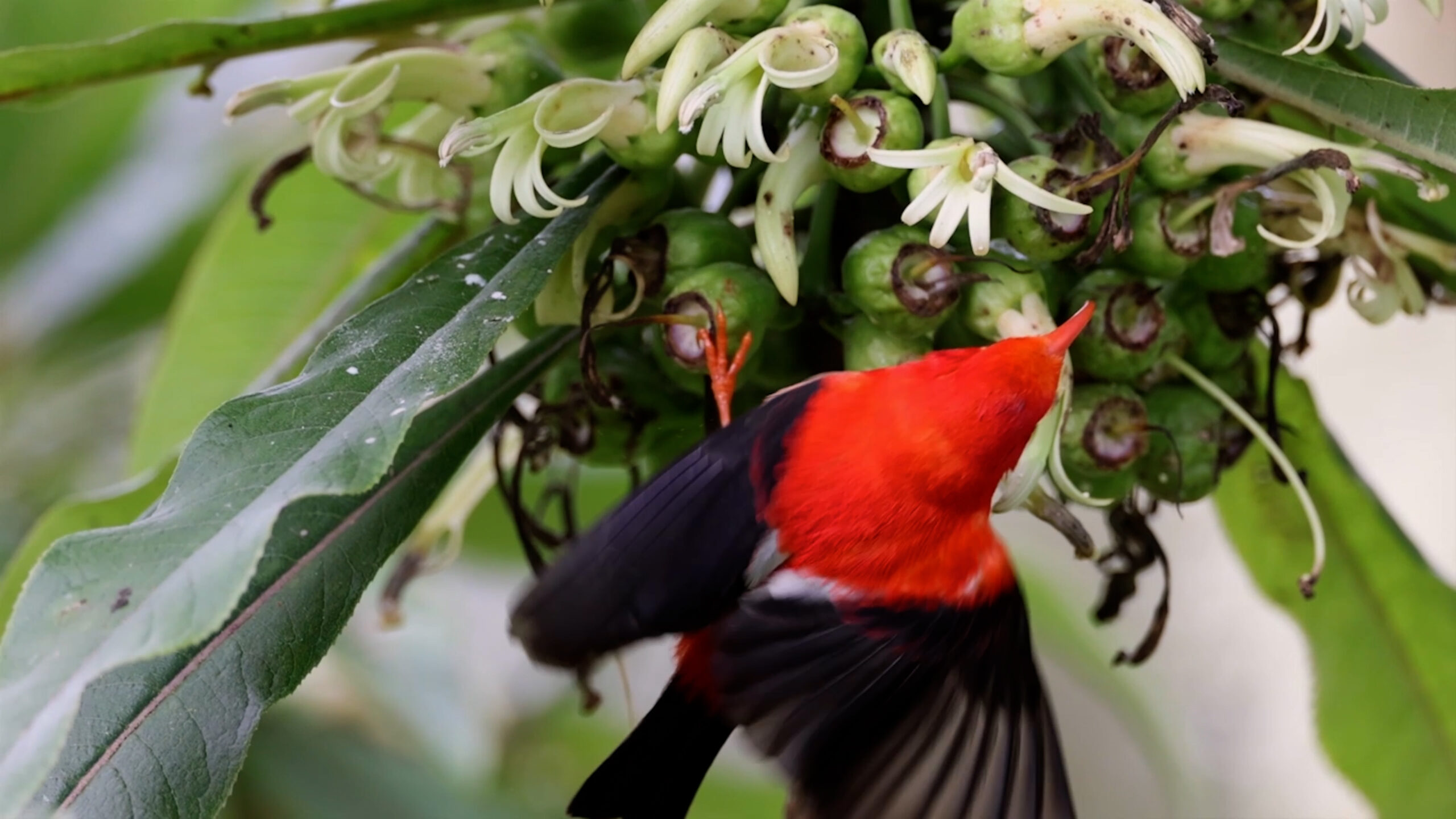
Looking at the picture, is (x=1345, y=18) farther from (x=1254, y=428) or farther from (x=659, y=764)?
(x=659, y=764)

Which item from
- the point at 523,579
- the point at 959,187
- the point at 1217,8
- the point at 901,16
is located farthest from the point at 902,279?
the point at 523,579

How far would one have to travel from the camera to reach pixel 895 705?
91 cm

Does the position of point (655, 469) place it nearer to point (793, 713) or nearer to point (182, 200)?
point (793, 713)

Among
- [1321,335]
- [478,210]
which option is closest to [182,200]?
[478,210]

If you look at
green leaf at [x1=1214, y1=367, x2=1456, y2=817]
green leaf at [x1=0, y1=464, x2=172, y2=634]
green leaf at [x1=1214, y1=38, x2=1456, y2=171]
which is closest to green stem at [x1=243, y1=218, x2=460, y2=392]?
green leaf at [x1=0, y1=464, x2=172, y2=634]

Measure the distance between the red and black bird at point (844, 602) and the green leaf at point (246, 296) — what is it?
608 mm

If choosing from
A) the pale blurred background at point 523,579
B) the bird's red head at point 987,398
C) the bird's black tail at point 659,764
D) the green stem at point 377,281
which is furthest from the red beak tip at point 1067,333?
the pale blurred background at point 523,579

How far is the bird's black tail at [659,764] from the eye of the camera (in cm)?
93

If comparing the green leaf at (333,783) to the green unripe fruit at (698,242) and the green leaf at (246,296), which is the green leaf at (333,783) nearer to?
the green leaf at (246,296)

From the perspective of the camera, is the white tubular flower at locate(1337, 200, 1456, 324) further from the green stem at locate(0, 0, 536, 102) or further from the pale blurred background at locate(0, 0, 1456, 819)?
the green stem at locate(0, 0, 536, 102)

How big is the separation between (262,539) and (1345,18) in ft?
2.29

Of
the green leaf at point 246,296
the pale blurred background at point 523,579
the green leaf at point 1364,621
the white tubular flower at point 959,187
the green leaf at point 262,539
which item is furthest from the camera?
the pale blurred background at point 523,579

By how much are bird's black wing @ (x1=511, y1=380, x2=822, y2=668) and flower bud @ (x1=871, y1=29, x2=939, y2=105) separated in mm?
205

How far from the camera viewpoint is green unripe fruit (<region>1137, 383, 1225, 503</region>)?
891 millimetres
